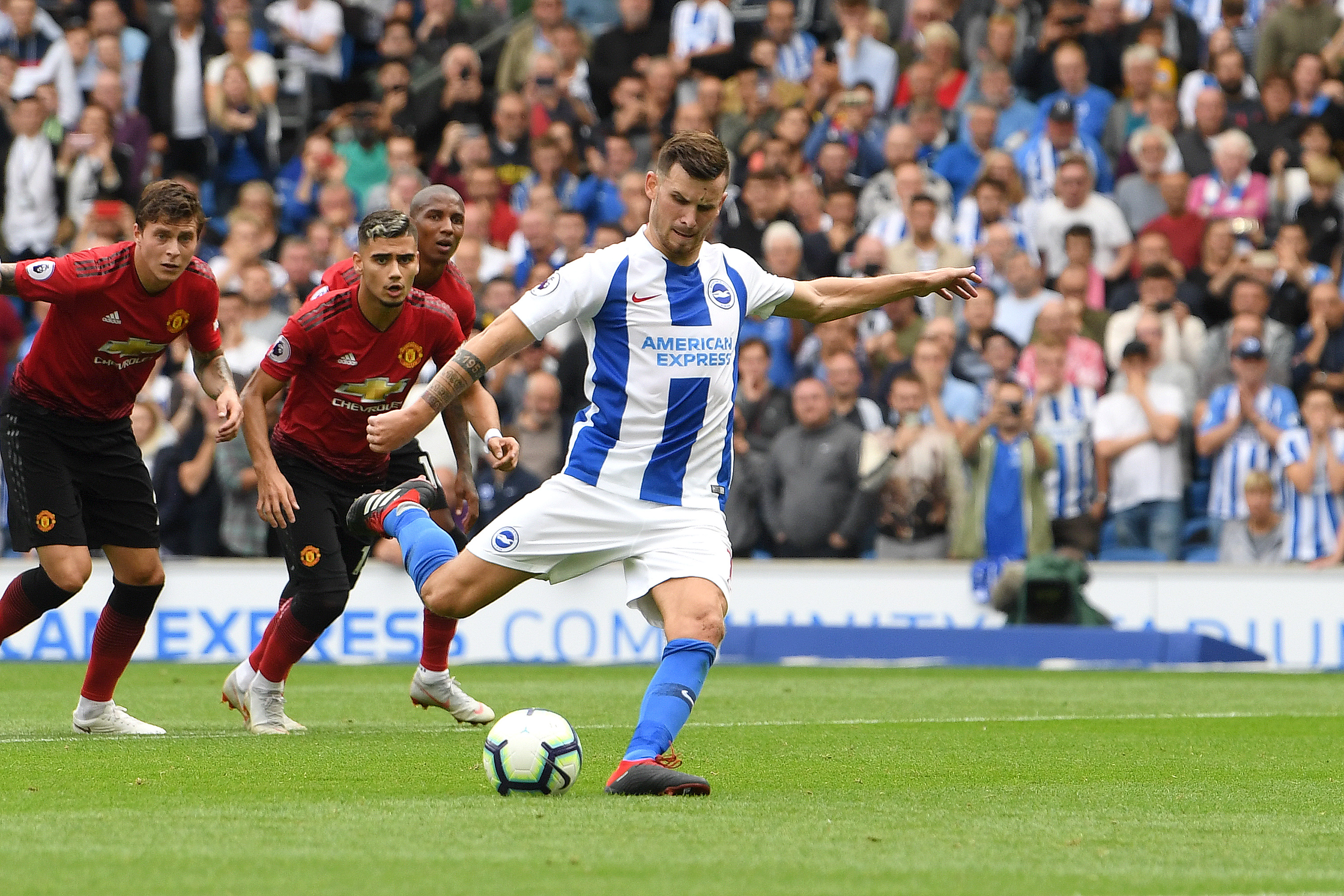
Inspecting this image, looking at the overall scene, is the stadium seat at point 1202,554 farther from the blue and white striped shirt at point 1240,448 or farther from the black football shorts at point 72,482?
the black football shorts at point 72,482

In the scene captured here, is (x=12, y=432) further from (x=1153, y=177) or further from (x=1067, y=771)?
(x=1153, y=177)

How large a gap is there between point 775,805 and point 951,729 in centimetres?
357

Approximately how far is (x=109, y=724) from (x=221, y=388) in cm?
170

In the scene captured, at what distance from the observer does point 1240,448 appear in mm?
15820

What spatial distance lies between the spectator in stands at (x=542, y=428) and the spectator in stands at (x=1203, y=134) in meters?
6.42

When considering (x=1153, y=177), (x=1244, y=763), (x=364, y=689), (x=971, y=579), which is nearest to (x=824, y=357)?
(x=971, y=579)

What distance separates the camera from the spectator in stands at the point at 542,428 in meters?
16.3

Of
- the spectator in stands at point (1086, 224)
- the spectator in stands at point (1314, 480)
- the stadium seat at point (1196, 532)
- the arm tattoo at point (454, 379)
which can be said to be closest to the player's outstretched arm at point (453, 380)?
the arm tattoo at point (454, 379)

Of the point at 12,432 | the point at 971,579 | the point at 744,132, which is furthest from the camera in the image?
the point at 744,132

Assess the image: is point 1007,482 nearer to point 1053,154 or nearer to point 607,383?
point 1053,154

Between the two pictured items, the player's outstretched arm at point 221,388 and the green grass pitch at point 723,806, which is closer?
→ the green grass pitch at point 723,806

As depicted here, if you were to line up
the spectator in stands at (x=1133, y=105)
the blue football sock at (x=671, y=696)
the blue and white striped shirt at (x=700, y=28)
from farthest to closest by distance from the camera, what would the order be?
1. the blue and white striped shirt at (x=700, y=28)
2. the spectator in stands at (x=1133, y=105)
3. the blue football sock at (x=671, y=696)

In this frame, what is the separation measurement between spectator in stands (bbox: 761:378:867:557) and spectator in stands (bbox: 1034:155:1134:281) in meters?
3.10

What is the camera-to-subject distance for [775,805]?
21.4ft
